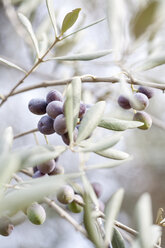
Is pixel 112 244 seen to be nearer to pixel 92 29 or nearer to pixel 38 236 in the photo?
pixel 38 236

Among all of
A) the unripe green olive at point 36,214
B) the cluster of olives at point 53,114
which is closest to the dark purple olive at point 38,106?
the cluster of olives at point 53,114

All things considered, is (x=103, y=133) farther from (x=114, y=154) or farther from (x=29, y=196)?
(x=29, y=196)

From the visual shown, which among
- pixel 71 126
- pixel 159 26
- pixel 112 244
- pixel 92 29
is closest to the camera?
pixel 71 126

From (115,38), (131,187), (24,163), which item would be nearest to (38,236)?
(131,187)

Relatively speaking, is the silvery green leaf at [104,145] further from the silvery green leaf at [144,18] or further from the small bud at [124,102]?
the silvery green leaf at [144,18]

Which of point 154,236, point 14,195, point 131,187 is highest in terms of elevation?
point 14,195

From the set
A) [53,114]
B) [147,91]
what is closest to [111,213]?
[53,114]
